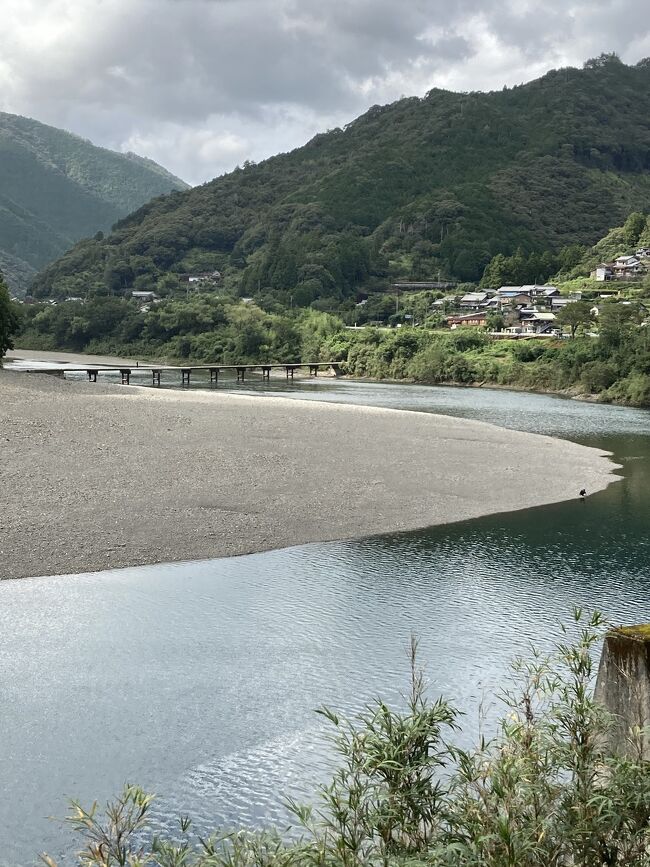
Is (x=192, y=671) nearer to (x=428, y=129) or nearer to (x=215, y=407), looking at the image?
(x=215, y=407)

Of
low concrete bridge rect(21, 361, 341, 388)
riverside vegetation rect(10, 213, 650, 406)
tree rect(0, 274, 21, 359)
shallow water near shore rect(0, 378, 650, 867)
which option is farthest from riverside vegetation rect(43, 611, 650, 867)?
low concrete bridge rect(21, 361, 341, 388)

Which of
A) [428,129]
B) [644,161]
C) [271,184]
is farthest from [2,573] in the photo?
[644,161]

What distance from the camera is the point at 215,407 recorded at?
3647 centimetres

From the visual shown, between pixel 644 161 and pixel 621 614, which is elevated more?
pixel 644 161

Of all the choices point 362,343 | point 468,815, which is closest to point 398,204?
point 362,343

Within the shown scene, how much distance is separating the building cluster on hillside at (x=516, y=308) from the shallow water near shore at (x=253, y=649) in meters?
62.3

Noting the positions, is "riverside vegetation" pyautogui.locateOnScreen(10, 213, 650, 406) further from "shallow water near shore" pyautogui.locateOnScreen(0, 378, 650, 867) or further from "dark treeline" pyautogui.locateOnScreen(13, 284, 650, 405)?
"shallow water near shore" pyautogui.locateOnScreen(0, 378, 650, 867)

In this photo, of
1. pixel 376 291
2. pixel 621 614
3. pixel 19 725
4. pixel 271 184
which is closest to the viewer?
pixel 19 725

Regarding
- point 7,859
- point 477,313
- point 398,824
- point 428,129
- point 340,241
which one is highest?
point 428,129

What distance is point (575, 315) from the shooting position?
70.6 m

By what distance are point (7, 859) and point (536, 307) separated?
88.1 metres

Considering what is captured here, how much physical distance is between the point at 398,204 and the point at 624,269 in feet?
178

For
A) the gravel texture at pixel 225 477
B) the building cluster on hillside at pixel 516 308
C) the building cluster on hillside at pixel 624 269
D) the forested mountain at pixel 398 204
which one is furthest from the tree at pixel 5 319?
the building cluster on hillside at pixel 624 269

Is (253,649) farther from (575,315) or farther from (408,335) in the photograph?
(408,335)
